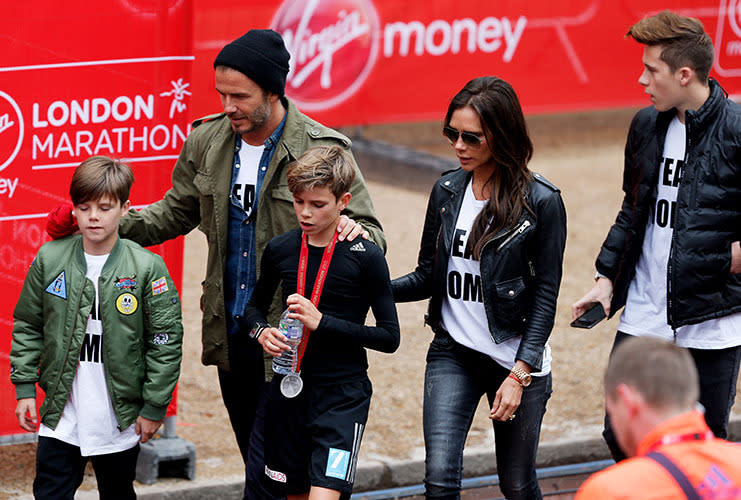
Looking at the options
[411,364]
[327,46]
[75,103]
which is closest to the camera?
[75,103]

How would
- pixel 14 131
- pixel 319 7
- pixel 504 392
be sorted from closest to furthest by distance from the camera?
pixel 504 392 → pixel 14 131 → pixel 319 7

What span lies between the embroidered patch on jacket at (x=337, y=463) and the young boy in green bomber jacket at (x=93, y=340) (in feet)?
2.47

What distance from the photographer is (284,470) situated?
462cm

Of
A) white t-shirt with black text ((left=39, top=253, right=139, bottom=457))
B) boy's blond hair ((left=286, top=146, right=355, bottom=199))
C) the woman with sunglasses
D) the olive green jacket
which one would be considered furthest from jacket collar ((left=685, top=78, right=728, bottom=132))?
white t-shirt with black text ((left=39, top=253, right=139, bottom=457))

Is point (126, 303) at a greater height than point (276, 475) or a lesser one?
greater

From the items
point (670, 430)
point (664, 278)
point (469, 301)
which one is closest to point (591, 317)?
point (664, 278)

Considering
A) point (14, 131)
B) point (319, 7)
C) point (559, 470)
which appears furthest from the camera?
point (319, 7)

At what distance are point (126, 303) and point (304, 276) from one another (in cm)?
74

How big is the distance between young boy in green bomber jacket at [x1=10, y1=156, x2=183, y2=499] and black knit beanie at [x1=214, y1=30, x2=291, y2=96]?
1.98 feet

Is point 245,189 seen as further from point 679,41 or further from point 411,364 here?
point 411,364

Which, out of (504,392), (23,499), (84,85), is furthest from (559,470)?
(84,85)

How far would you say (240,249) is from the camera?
4.96 meters

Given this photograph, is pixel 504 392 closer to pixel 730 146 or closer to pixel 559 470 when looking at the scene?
pixel 730 146

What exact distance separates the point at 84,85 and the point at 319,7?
5.98 m
